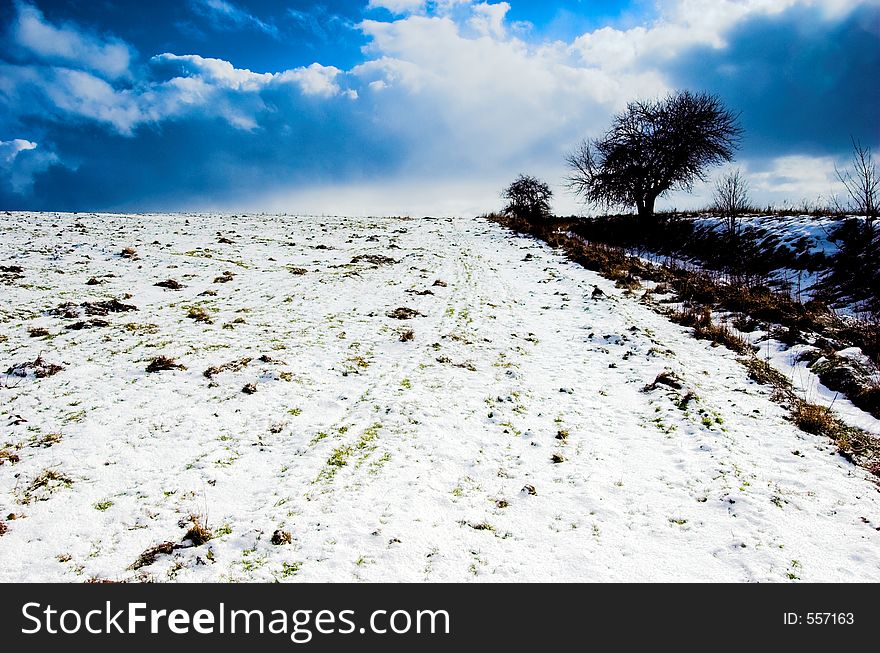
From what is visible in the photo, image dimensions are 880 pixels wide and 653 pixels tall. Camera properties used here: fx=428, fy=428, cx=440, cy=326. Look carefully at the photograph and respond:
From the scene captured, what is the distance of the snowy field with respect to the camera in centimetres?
397

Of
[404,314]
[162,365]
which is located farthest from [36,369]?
[404,314]

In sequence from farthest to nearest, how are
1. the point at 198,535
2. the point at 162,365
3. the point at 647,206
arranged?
1. the point at 647,206
2. the point at 162,365
3. the point at 198,535

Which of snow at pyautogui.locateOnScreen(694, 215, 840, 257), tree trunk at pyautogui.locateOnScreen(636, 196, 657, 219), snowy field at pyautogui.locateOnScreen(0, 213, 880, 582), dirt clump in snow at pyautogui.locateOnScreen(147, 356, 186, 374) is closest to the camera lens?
snowy field at pyautogui.locateOnScreen(0, 213, 880, 582)

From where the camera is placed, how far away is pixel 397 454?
561cm

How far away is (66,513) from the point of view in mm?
4332

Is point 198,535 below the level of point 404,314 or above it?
below

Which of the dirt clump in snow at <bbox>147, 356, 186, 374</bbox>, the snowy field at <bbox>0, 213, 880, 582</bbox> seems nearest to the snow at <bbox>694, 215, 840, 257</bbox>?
the snowy field at <bbox>0, 213, 880, 582</bbox>

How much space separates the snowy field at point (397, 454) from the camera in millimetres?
3971

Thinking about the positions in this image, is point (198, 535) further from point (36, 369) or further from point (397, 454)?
point (36, 369)

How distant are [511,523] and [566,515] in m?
0.64

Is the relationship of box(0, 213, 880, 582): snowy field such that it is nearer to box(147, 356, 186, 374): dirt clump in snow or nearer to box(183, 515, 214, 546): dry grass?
box(183, 515, 214, 546): dry grass

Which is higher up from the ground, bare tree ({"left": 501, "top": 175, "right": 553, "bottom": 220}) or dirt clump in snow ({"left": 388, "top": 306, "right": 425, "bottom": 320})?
bare tree ({"left": 501, "top": 175, "right": 553, "bottom": 220})

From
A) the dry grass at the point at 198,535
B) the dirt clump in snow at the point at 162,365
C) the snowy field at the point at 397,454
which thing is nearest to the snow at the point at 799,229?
the snowy field at the point at 397,454

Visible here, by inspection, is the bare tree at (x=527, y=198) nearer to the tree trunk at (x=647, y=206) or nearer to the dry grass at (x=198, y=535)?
the tree trunk at (x=647, y=206)
